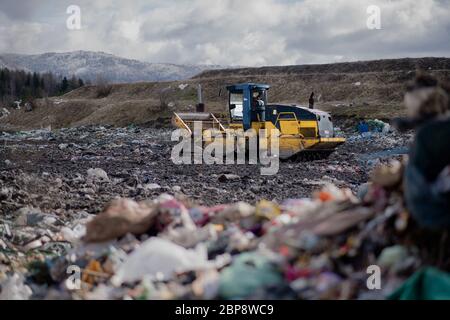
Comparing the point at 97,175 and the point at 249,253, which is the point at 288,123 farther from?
the point at 249,253

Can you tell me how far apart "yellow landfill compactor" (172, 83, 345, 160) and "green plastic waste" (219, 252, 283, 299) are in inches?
427

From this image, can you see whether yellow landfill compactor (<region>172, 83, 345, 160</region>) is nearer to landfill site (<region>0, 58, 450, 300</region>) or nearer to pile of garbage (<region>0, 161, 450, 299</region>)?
landfill site (<region>0, 58, 450, 300</region>)

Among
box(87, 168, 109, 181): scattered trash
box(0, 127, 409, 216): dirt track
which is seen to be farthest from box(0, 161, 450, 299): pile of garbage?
box(87, 168, 109, 181): scattered trash

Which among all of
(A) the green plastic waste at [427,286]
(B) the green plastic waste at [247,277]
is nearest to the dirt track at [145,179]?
(B) the green plastic waste at [247,277]

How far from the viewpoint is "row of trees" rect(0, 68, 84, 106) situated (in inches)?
2931

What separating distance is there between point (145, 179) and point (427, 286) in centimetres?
893

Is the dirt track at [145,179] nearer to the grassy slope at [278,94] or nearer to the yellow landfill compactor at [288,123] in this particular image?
the yellow landfill compactor at [288,123]

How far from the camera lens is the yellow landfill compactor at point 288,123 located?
48.9 feet

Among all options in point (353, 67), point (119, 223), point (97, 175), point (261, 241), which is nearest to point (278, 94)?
point (353, 67)

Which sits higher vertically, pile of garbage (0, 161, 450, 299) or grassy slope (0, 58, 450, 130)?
grassy slope (0, 58, 450, 130)

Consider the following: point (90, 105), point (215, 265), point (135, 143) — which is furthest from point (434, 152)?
point (90, 105)

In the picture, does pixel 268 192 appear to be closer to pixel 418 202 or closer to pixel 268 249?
pixel 268 249

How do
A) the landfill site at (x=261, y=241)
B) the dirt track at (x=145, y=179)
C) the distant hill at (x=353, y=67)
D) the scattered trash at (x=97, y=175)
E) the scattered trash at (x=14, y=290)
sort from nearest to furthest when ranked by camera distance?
the landfill site at (x=261, y=241)
the scattered trash at (x=14, y=290)
the dirt track at (x=145, y=179)
the scattered trash at (x=97, y=175)
the distant hill at (x=353, y=67)

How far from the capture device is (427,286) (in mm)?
3529
